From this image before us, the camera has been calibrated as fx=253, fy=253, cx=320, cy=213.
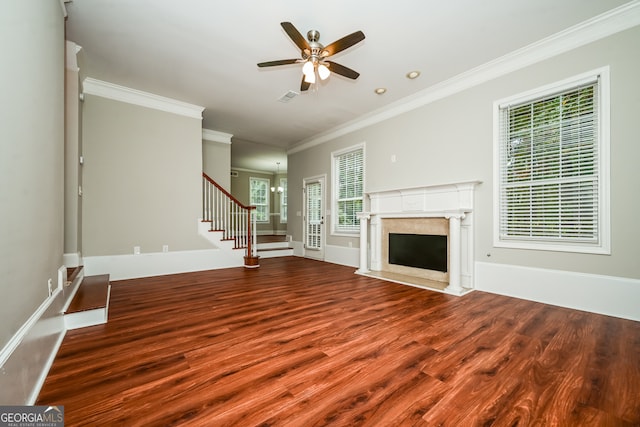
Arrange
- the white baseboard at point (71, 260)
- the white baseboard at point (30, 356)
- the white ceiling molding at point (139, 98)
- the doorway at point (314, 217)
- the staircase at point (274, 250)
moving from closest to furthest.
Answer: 1. the white baseboard at point (30, 356)
2. the white baseboard at point (71, 260)
3. the white ceiling molding at point (139, 98)
4. the doorway at point (314, 217)
5. the staircase at point (274, 250)

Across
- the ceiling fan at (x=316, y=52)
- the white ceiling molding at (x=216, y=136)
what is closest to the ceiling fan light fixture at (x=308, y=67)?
the ceiling fan at (x=316, y=52)

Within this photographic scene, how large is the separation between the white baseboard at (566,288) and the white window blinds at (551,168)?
0.41m

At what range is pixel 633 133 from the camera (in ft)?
8.43

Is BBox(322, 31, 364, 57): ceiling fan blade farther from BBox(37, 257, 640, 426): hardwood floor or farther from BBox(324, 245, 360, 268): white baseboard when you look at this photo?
BBox(324, 245, 360, 268): white baseboard

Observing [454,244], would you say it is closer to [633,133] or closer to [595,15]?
[633,133]

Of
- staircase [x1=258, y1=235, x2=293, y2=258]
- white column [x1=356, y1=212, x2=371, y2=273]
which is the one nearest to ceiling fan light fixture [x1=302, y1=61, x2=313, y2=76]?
white column [x1=356, y1=212, x2=371, y2=273]

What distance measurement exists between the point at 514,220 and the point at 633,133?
1350mm

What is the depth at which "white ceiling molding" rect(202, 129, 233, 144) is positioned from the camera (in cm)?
617

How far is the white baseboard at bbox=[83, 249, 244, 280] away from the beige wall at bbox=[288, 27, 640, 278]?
8.02 feet

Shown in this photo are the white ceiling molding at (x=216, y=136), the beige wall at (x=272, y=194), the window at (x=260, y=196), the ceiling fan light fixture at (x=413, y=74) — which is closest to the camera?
the ceiling fan light fixture at (x=413, y=74)

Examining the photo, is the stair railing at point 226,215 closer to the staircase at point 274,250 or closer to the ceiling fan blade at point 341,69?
the staircase at point 274,250

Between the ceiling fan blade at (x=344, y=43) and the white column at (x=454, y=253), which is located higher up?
the ceiling fan blade at (x=344, y=43)

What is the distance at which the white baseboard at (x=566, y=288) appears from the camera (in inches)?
101

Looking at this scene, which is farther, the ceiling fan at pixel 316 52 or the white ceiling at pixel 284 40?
the white ceiling at pixel 284 40
